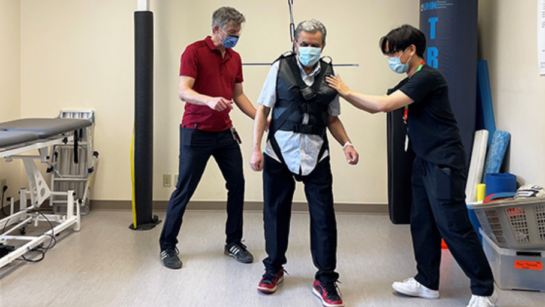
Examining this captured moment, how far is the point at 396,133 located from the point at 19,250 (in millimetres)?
2721

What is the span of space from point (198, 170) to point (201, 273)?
0.61m

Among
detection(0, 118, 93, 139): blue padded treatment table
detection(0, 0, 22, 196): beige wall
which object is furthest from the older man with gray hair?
detection(0, 0, 22, 196): beige wall

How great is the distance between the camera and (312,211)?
2.68 meters

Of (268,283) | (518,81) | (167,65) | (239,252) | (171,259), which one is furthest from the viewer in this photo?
(167,65)

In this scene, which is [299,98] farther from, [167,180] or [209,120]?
[167,180]

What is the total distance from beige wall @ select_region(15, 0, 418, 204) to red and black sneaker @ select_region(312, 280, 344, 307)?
74.5 inches

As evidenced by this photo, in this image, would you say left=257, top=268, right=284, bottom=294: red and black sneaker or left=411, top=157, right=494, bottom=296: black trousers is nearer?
left=411, top=157, right=494, bottom=296: black trousers

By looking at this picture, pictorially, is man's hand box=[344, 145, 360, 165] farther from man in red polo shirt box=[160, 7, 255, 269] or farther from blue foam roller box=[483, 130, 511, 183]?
blue foam roller box=[483, 130, 511, 183]

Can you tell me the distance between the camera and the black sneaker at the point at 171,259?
3.16 metres

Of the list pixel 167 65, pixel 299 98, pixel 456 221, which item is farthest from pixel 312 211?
pixel 167 65

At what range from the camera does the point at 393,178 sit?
405 cm

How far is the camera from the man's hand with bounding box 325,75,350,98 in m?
2.55

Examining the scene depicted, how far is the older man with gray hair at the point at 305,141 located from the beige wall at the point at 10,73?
105 inches

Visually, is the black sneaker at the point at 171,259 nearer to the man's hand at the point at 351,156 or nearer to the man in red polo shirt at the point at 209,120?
the man in red polo shirt at the point at 209,120
